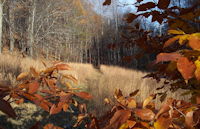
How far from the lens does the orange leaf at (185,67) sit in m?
0.28

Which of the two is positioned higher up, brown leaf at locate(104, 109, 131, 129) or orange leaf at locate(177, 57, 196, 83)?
orange leaf at locate(177, 57, 196, 83)

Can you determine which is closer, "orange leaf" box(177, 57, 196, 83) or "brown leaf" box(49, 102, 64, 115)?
"orange leaf" box(177, 57, 196, 83)

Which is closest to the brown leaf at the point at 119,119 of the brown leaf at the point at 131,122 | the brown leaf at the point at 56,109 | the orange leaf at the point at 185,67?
the brown leaf at the point at 131,122

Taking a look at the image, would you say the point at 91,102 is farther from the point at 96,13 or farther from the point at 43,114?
the point at 96,13

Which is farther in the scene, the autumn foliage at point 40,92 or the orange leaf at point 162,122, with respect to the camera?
the autumn foliage at point 40,92

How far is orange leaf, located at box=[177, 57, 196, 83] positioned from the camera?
278mm

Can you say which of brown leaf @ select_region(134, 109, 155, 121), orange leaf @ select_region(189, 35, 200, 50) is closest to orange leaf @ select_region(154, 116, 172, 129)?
brown leaf @ select_region(134, 109, 155, 121)

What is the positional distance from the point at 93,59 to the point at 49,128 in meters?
21.8

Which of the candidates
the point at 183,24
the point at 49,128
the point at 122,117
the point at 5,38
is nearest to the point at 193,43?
the point at 122,117

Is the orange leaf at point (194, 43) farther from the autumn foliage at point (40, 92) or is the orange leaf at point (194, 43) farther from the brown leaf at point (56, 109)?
the brown leaf at point (56, 109)

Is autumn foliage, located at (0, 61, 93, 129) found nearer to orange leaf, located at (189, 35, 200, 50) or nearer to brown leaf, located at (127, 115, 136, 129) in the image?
brown leaf, located at (127, 115, 136, 129)

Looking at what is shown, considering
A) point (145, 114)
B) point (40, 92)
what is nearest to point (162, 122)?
point (145, 114)

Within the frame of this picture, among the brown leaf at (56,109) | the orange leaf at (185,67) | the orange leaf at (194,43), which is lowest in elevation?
the brown leaf at (56,109)

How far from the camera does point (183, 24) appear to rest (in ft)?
1.96
